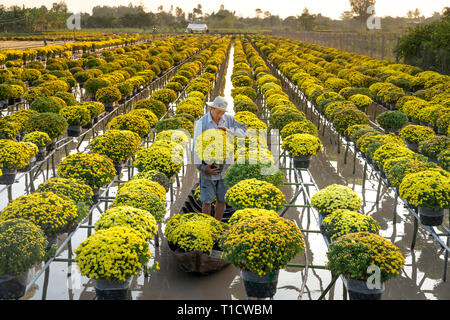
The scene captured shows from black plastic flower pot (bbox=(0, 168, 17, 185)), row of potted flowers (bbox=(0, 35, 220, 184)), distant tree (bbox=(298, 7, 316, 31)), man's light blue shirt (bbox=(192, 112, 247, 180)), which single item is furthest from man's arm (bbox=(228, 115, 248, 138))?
distant tree (bbox=(298, 7, 316, 31))

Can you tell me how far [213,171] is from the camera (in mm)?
7168

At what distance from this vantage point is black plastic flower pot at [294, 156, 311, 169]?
9.12 metres

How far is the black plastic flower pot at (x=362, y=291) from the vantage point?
4504 millimetres

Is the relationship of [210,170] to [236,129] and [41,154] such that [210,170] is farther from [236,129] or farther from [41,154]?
[41,154]

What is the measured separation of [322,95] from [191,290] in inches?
407

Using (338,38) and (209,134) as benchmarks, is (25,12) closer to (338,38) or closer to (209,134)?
(338,38)

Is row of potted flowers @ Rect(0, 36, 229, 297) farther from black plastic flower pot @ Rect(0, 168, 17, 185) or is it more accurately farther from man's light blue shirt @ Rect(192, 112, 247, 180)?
black plastic flower pot @ Rect(0, 168, 17, 185)

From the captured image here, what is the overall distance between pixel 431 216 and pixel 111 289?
4539 mm

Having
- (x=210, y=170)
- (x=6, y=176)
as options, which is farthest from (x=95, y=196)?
(x=210, y=170)

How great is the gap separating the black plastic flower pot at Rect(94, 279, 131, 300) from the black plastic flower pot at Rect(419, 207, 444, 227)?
431 centimetres

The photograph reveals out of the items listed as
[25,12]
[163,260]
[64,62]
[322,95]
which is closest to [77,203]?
[163,260]

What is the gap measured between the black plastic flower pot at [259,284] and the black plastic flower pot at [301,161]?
179 inches

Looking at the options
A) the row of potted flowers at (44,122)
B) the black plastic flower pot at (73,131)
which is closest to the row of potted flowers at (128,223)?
the row of potted flowers at (44,122)
